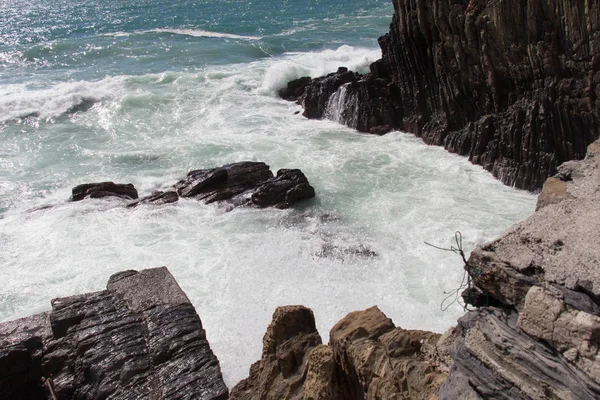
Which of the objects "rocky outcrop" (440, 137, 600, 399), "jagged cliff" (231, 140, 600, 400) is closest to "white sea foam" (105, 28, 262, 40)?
"jagged cliff" (231, 140, 600, 400)

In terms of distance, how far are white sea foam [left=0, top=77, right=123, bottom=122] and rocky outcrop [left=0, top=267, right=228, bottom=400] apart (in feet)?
75.2

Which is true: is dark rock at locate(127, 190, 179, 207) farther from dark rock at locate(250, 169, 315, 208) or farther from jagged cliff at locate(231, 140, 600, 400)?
jagged cliff at locate(231, 140, 600, 400)

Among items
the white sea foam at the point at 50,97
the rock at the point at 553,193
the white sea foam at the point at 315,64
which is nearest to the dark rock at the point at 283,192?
the rock at the point at 553,193

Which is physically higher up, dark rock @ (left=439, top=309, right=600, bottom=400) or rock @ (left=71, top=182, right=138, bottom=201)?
dark rock @ (left=439, top=309, right=600, bottom=400)

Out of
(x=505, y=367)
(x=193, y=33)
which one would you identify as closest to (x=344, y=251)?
(x=505, y=367)

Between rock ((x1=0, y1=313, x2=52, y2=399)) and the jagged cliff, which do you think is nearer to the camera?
the jagged cliff

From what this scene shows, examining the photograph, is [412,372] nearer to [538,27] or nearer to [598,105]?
[598,105]

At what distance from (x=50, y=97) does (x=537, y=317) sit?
3375 centimetres

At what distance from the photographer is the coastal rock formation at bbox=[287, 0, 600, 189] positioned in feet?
54.1

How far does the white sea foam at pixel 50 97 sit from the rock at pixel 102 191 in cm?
1294

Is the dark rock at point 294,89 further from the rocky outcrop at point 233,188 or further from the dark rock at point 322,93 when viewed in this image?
the rocky outcrop at point 233,188

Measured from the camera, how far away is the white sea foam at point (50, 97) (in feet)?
99.9

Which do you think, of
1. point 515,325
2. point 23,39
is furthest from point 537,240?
point 23,39

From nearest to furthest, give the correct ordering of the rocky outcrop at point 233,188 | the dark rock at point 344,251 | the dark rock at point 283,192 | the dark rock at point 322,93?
1. the dark rock at point 344,251
2. the dark rock at point 283,192
3. the rocky outcrop at point 233,188
4. the dark rock at point 322,93
